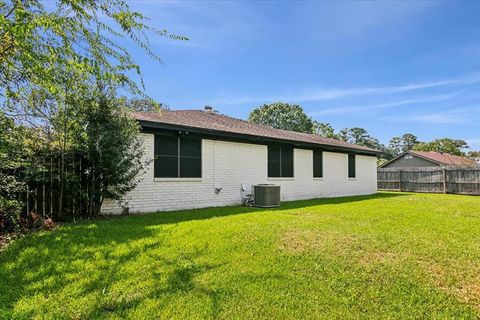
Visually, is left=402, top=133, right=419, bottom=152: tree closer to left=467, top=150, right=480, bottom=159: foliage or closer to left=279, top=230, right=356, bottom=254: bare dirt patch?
left=467, top=150, right=480, bottom=159: foliage

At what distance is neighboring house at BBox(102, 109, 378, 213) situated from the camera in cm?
843

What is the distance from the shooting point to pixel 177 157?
8961mm

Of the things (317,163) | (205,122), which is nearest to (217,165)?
(205,122)

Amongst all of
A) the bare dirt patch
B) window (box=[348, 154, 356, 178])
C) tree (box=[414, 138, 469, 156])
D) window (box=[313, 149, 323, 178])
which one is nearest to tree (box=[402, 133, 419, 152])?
tree (box=[414, 138, 469, 156])

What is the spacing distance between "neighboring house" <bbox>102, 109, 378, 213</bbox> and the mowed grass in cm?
282

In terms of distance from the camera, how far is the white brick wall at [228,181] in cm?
834

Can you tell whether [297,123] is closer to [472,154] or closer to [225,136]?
[472,154]

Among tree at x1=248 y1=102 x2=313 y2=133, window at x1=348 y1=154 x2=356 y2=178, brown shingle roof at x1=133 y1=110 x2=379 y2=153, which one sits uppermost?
tree at x1=248 y1=102 x2=313 y2=133

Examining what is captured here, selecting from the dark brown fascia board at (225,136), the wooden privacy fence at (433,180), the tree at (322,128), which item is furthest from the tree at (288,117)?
the dark brown fascia board at (225,136)

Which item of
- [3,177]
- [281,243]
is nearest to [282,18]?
[281,243]

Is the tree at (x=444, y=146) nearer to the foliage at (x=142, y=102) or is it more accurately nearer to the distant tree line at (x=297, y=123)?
the distant tree line at (x=297, y=123)

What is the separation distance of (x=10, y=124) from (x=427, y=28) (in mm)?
12793

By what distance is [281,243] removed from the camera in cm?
477

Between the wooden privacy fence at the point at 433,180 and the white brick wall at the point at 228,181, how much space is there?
6.85m
